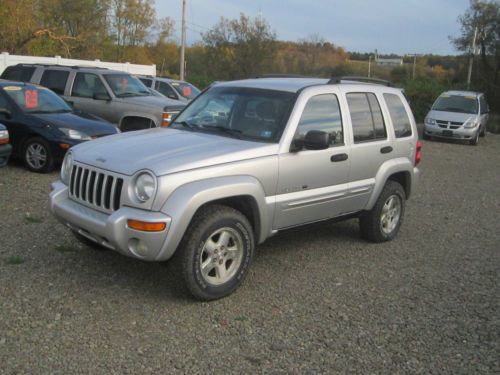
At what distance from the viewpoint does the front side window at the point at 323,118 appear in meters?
5.07

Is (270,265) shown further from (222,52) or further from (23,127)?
(222,52)

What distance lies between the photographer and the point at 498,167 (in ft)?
46.5

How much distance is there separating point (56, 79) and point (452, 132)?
1296 cm

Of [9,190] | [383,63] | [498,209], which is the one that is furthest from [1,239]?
[383,63]

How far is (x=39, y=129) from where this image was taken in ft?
29.3

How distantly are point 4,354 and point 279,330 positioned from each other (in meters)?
1.89

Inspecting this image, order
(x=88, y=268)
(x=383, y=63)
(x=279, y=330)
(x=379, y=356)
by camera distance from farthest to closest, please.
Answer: (x=383, y=63) < (x=88, y=268) < (x=279, y=330) < (x=379, y=356)

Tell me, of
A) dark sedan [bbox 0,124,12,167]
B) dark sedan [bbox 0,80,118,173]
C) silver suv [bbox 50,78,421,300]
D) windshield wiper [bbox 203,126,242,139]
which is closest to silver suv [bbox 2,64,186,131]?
dark sedan [bbox 0,80,118,173]

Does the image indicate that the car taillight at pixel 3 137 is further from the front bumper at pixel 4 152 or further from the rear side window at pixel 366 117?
the rear side window at pixel 366 117

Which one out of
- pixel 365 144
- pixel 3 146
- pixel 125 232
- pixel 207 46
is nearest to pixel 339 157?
pixel 365 144

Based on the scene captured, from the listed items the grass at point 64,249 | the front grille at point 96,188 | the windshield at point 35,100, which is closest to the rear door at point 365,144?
the front grille at point 96,188

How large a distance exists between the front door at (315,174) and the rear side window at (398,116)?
3.61ft

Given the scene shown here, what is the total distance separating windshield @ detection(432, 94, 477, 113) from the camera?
63.8ft

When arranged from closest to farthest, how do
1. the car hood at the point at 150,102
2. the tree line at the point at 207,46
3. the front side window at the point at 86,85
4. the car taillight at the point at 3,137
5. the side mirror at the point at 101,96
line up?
the car taillight at the point at 3,137 < the car hood at the point at 150,102 < the side mirror at the point at 101,96 < the front side window at the point at 86,85 < the tree line at the point at 207,46
